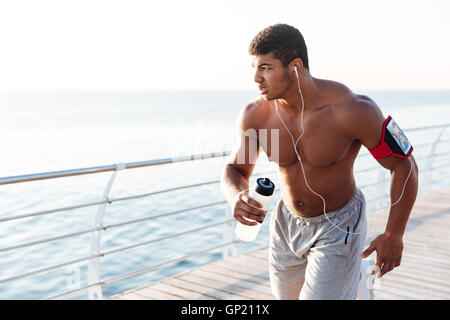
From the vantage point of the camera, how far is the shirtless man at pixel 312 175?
6.53 feet

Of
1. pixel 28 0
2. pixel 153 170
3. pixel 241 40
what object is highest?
pixel 28 0

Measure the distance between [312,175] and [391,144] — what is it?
36 centimetres

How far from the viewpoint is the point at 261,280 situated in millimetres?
3705

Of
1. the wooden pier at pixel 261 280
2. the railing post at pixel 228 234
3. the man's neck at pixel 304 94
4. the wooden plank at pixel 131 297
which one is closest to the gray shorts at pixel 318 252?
the man's neck at pixel 304 94

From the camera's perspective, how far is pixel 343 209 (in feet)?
7.07

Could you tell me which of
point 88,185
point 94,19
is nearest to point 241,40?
point 94,19

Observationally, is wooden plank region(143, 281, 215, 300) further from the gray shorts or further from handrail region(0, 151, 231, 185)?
the gray shorts

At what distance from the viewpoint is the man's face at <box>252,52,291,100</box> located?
199 cm

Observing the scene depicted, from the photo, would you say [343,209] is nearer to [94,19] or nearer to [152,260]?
[152,260]

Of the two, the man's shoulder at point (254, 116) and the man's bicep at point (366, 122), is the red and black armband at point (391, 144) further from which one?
the man's shoulder at point (254, 116)

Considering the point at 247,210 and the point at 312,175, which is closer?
the point at 247,210

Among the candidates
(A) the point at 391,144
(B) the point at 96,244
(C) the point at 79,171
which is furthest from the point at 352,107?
(B) the point at 96,244

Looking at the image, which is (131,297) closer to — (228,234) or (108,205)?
(228,234)

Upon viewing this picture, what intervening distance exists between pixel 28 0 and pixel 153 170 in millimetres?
32547
